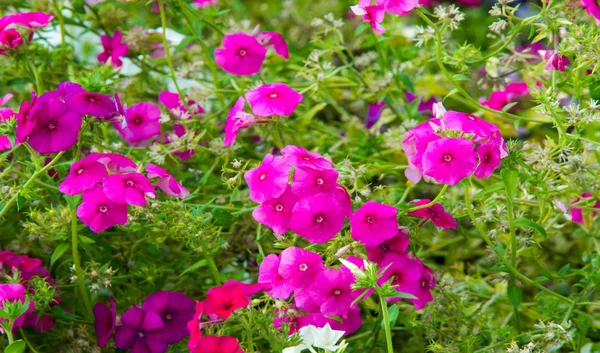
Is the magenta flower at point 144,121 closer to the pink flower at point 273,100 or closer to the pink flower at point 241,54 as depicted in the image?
the pink flower at point 241,54

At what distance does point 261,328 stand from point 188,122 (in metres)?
0.60

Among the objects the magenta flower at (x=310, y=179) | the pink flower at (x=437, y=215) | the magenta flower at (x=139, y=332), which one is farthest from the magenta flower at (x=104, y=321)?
the pink flower at (x=437, y=215)

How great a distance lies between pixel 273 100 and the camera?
1431 millimetres

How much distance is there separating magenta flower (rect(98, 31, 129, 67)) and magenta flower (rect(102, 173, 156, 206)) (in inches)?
24.9

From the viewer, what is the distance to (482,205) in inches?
61.1

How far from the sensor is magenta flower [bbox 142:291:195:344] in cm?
153

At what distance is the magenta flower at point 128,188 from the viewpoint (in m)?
1.36

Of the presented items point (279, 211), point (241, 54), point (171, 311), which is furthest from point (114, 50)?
point (279, 211)

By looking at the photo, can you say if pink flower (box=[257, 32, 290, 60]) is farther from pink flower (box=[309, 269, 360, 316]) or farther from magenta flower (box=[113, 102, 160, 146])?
pink flower (box=[309, 269, 360, 316])

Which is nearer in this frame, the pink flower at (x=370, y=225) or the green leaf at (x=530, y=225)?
the pink flower at (x=370, y=225)

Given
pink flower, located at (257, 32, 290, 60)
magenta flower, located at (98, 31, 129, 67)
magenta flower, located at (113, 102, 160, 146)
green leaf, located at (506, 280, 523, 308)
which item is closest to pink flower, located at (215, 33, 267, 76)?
pink flower, located at (257, 32, 290, 60)

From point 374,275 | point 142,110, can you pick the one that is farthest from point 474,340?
point 142,110

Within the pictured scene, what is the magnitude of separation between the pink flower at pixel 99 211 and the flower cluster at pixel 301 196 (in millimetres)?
234

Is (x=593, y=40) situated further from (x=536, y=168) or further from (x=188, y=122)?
(x=188, y=122)
